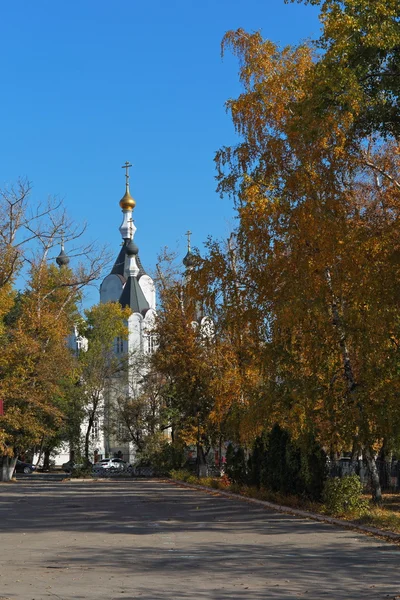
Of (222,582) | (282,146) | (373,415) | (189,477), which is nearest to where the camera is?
(222,582)

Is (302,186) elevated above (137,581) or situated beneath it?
elevated above

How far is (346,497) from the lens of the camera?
19.4 meters

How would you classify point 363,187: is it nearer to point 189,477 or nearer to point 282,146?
point 282,146

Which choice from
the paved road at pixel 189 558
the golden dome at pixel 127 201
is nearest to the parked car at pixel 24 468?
the golden dome at pixel 127 201

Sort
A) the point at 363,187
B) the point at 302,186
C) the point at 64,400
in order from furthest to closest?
the point at 64,400 → the point at 363,187 → the point at 302,186

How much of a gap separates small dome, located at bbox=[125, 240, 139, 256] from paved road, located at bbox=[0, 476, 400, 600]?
215 ft

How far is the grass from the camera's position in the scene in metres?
17.2

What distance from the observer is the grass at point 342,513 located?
17.2m

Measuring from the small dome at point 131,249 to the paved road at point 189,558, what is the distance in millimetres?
65635

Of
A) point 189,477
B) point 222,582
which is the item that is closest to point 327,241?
point 222,582

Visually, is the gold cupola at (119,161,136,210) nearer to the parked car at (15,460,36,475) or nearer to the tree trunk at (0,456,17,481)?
the parked car at (15,460,36,475)

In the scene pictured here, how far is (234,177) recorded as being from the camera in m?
22.3

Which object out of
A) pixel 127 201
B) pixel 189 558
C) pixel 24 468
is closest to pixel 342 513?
pixel 189 558

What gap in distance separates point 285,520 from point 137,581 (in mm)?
9289
